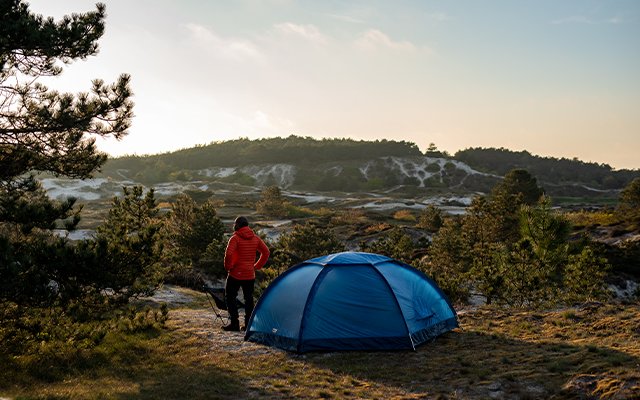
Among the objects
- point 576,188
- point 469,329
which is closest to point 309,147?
point 576,188

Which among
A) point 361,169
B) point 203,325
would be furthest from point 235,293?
point 361,169

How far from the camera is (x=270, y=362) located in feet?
30.9

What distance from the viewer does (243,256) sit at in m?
11.5

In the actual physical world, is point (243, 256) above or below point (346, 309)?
above

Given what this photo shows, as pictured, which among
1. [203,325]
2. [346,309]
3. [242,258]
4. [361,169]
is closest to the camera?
[346,309]

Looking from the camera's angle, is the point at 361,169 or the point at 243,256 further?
the point at 361,169

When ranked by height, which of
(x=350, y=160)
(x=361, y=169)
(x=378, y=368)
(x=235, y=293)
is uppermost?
(x=350, y=160)

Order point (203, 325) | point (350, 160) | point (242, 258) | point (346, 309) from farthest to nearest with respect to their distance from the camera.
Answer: point (350, 160) → point (203, 325) → point (242, 258) → point (346, 309)

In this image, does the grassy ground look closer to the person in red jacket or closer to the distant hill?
the person in red jacket

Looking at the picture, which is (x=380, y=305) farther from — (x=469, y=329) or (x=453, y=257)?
(x=453, y=257)

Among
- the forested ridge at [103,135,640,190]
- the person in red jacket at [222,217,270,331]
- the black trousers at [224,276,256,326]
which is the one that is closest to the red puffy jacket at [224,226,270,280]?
the person in red jacket at [222,217,270,331]

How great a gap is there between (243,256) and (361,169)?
5405 inches

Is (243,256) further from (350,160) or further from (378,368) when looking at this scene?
(350,160)

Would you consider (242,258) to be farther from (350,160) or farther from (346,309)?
(350,160)
